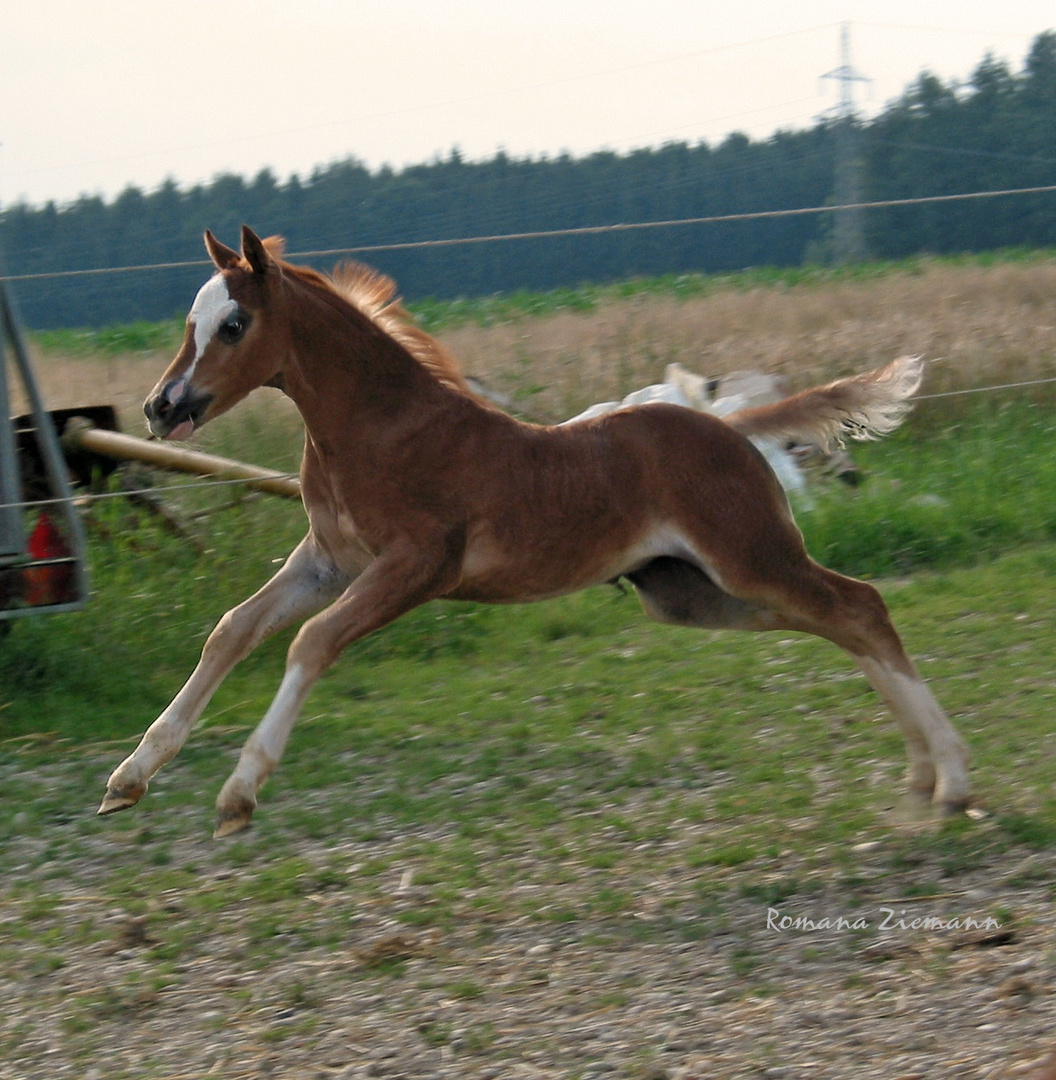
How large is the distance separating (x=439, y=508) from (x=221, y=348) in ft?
2.64

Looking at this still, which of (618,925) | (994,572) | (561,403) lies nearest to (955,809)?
(618,925)

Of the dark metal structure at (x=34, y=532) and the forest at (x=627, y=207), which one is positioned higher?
the forest at (x=627, y=207)

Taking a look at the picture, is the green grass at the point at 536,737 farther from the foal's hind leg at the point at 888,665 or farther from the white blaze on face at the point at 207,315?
the white blaze on face at the point at 207,315

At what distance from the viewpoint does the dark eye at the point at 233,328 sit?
4.07 meters

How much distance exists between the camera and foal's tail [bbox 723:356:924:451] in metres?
5.05

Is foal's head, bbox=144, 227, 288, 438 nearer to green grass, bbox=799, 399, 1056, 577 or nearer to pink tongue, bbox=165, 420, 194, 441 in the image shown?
pink tongue, bbox=165, 420, 194, 441

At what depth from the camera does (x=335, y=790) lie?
559 cm

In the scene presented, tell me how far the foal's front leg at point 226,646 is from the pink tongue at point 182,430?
1.73 feet

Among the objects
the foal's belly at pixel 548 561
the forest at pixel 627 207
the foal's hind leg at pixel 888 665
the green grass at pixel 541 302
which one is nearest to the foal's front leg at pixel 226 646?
the foal's belly at pixel 548 561

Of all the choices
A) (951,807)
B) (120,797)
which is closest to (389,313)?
(120,797)

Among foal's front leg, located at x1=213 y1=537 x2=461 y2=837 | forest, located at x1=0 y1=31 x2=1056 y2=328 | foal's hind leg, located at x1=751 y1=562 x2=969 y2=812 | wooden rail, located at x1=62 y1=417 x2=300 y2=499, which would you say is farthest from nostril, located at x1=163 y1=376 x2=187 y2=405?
forest, located at x1=0 y1=31 x2=1056 y2=328

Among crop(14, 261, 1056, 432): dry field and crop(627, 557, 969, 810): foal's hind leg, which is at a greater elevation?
crop(14, 261, 1056, 432): dry field

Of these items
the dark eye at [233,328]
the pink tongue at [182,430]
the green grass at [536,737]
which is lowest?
the green grass at [536,737]

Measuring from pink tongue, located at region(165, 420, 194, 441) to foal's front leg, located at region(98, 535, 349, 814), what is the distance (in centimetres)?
53
